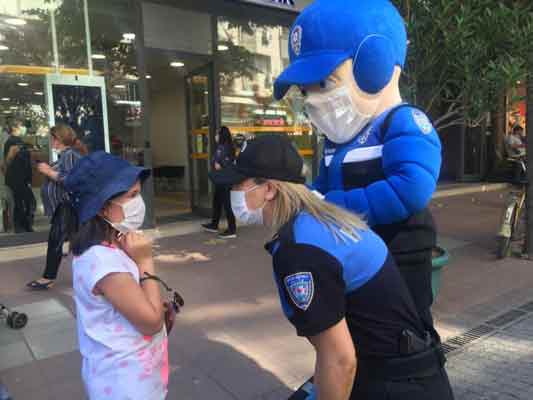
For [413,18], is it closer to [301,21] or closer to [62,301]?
[301,21]

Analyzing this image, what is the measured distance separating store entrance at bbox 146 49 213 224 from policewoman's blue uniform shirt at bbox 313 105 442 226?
6.66m

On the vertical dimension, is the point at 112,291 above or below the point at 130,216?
below

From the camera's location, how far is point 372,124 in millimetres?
2096

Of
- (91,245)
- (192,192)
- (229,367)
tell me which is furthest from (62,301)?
(192,192)

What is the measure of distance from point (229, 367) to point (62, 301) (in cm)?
228

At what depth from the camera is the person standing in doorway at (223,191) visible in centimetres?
697

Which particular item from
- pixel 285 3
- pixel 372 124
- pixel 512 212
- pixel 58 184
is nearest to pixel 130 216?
pixel 372 124

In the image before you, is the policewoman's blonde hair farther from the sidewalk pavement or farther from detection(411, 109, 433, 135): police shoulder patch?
the sidewalk pavement

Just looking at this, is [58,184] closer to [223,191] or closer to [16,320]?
[16,320]

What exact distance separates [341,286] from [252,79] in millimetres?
8283

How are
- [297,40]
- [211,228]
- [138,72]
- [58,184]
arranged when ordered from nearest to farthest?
[297,40], [58,184], [138,72], [211,228]

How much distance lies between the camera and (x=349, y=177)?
2.09 meters

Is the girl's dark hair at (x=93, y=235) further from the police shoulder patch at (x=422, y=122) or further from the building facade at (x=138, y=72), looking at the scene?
the building facade at (x=138, y=72)

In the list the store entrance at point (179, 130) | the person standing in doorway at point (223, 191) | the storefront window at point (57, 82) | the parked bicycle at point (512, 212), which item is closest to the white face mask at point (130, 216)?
the person standing in doorway at point (223, 191)
